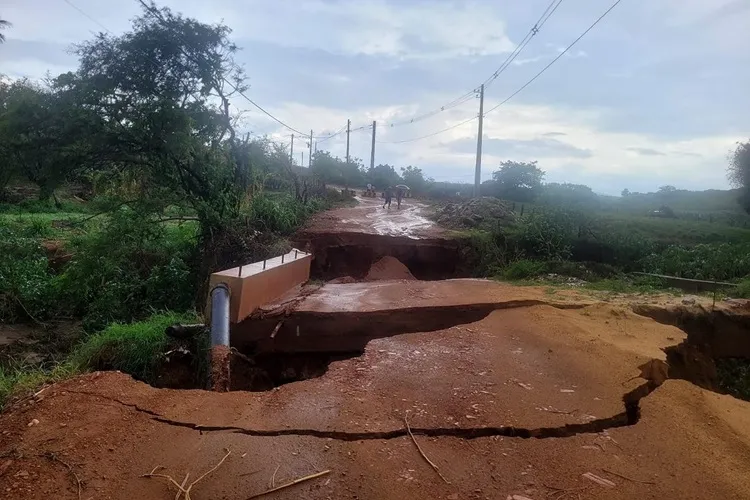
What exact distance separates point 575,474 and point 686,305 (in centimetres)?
482

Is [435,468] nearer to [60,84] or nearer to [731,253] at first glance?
[731,253]

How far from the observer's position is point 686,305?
22.7 ft

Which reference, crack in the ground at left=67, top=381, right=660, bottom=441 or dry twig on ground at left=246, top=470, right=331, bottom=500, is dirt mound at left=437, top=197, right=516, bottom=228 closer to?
crack in the ground at left=67, top=381, right=660, bottom=441

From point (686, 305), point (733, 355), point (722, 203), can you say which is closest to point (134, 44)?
point (686, 305)

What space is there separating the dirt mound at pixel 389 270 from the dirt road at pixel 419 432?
6298 mm

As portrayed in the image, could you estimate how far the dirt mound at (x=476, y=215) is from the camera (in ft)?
47.5

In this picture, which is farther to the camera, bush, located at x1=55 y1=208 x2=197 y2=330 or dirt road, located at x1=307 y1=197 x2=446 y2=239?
dirt road, located at x1=307 y1=197 x2=446 y2=239

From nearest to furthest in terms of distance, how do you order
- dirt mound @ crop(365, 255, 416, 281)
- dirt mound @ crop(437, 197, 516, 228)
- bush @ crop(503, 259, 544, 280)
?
bush @ crop(503, 259, 544, 280), dirt mound @ crop(365, 255, 416, 281), dirt mound @ crop(437, 197, 516, 228)

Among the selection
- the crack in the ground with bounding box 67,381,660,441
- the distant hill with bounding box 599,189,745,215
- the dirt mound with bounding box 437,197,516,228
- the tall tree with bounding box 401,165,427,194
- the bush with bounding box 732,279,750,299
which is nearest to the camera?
the crack in the ground with bounding box 67,381,660,441

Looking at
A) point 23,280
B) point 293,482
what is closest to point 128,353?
point 293,482

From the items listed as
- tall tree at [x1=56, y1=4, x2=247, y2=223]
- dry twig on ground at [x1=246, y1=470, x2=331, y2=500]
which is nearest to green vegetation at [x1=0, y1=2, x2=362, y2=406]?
tall tree at [x1=56, y1=4, x2=247, y2=223]

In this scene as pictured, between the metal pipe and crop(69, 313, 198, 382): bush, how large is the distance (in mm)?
1083

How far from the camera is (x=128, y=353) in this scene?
677cm

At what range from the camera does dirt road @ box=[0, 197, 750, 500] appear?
2.98 metres
